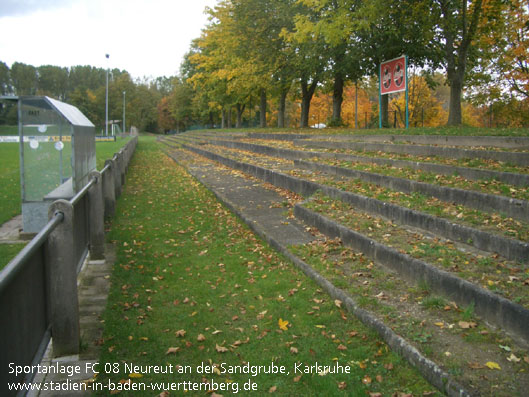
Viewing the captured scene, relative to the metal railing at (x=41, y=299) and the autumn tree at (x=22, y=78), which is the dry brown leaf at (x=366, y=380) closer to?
the metal railing at (x=41, y=299)

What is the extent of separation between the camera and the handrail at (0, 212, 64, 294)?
8.13 feet

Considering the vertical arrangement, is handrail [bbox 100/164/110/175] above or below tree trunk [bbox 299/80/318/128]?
below

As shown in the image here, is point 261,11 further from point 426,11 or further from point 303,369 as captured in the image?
point 303,369

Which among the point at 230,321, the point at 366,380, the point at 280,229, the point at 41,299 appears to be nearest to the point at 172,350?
the point at 230,321

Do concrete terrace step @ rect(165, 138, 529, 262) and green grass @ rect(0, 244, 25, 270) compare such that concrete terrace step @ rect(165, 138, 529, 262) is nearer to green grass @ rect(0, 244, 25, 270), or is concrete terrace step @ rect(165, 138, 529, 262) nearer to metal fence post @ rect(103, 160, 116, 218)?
metal fence post @ rect(103, 160, 116, 218)

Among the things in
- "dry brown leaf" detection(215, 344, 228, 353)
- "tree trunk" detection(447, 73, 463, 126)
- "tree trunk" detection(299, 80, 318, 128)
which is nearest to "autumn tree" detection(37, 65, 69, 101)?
"tree trunk" detection(299, 80, 318, 128)

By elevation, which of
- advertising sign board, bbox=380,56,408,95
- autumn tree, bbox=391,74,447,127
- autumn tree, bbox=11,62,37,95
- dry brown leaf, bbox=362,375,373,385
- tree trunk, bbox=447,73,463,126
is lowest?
dry brown leaf, bbox=362,375,373,385

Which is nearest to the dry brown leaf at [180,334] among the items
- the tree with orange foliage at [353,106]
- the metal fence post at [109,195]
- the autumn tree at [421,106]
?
the metal fence post at [109,195]

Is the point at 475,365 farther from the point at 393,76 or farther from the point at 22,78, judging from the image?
the point at 22,78

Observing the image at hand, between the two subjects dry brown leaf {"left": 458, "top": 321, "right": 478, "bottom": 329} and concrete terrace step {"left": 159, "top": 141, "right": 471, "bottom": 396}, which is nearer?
concrete terrace step {"left": 159, "top": 141, "right": 471, "bottom": 396}

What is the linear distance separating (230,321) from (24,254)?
2440 mm

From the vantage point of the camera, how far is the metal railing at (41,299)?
101 inches

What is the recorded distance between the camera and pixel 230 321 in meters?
4.79

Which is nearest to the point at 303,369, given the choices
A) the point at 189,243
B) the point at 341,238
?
the point at 341,238
